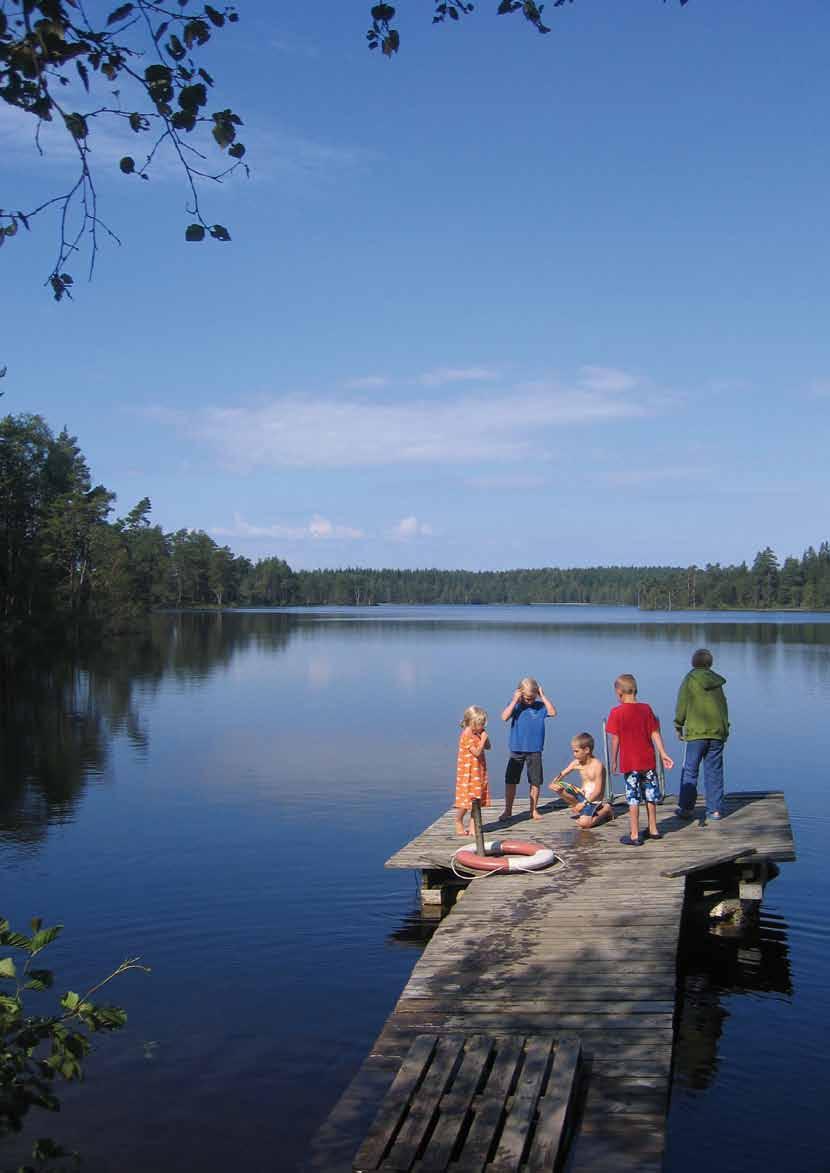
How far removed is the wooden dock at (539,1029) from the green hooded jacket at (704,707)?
1.67m

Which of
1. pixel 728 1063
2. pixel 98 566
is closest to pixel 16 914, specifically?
pixel 728 1063

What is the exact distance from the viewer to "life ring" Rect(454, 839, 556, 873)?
445 inches

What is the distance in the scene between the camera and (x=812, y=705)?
33.0 m

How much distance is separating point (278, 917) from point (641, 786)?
14.1 feet

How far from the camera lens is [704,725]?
514 inches

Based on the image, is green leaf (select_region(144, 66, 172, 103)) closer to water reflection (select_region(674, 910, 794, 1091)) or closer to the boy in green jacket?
water reflection (select_region(674, 910, 794, 1091))

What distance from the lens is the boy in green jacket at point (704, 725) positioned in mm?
13023


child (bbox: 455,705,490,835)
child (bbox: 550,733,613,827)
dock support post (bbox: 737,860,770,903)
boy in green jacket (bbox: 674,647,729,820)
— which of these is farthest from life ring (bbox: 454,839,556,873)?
boy in green jacket (bbox: 674,647,729,820)

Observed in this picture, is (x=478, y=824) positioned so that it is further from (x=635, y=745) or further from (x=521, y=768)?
(x=521, y=768)

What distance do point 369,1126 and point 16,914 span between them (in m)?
7.03

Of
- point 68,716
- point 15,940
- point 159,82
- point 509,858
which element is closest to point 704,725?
point 509,858

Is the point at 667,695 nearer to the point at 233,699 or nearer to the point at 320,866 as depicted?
the point at 233,699

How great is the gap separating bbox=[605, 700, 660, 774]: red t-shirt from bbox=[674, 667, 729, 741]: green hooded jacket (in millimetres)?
1371

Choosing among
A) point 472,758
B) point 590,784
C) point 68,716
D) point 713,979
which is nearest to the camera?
point 713,979
